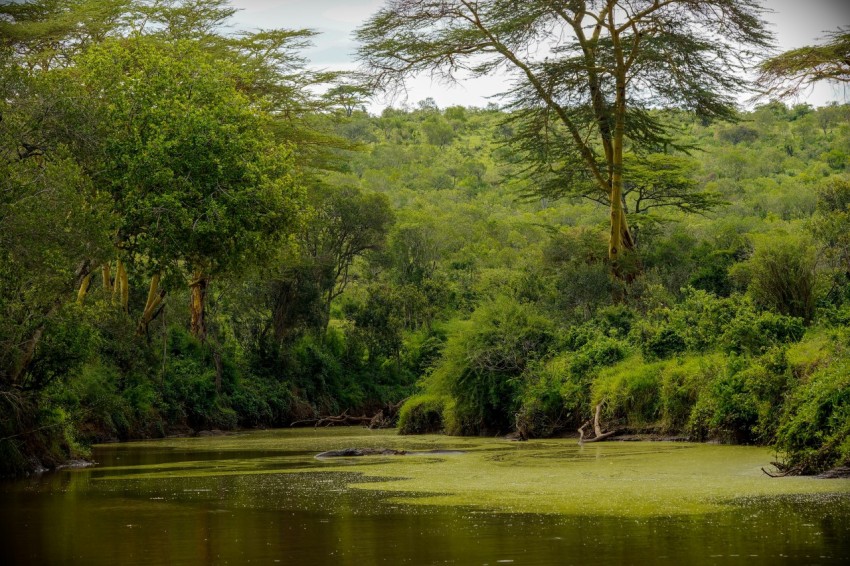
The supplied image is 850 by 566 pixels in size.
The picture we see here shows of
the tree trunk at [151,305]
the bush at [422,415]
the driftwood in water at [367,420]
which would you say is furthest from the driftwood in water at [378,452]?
the driftwood in water at [367,420]

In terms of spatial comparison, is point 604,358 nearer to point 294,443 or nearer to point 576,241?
point 294,443

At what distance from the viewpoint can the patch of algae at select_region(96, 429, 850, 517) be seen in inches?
390

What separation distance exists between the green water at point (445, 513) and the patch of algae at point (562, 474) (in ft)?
0.09

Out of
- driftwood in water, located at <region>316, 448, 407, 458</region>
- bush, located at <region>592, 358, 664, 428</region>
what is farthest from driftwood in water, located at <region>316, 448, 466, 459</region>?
bush, located at <region>592, 358, 664, 428</region>

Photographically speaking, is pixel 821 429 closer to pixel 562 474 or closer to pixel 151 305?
pixel 562 474

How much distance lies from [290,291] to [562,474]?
30.3m

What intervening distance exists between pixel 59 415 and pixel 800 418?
11029 millimetres

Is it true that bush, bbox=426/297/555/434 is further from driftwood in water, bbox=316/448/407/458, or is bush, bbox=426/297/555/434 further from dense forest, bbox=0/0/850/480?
driftwood in water, bbox=316/448/407/458

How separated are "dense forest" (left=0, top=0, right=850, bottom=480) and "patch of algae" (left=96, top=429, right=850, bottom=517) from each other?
3.32 feet

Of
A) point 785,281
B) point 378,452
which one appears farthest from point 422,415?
point 785,281

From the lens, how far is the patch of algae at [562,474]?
9898 millimetres

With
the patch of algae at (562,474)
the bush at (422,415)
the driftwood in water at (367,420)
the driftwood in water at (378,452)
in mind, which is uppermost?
the patch of algae at (562,474)

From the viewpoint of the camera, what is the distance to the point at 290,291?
42438 mm

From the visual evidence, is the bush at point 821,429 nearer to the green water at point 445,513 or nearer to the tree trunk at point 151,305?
the green water at point 445,513
